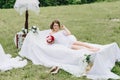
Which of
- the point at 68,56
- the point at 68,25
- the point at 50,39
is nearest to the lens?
the point at 68,56

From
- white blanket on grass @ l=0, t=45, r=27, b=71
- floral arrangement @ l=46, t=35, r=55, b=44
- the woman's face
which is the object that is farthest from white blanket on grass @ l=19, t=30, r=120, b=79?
the woman's face

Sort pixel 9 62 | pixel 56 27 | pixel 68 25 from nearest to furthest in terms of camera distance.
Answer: pixel 9 62 → pixel 56 27 → pixel 68 25

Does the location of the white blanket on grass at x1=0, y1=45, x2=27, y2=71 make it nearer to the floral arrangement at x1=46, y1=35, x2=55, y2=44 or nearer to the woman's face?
the floral arrangement at x1=46, y1=35, x2=55, y2=44

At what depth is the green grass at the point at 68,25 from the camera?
7.84m

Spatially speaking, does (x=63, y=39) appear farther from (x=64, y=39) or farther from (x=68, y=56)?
(x=68, y=56)

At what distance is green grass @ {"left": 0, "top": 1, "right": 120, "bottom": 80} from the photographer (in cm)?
784

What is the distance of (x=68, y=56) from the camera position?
322 inches

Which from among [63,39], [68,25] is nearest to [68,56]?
[63,39]

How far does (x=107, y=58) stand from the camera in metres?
8.12

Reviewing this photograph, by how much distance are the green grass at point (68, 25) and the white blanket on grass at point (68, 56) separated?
19 centimetres

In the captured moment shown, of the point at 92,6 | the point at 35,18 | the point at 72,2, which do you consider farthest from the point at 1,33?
the point at 72,2

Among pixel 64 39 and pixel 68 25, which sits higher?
pixel 64 39

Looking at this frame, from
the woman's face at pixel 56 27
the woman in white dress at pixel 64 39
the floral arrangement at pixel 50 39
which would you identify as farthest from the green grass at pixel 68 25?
the woman's face at pixel 56 27

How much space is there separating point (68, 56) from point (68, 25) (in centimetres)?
507
